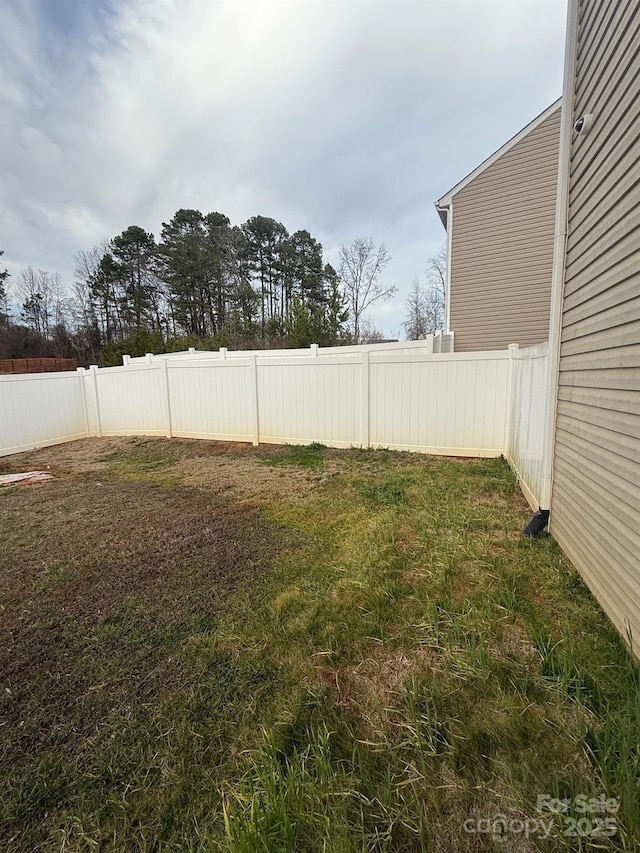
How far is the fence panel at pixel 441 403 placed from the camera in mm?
5340

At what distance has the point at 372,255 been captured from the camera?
2258cm

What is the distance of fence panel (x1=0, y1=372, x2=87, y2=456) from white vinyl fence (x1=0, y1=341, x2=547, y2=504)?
2 centimetres

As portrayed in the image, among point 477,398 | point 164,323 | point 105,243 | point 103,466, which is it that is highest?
point 105,243

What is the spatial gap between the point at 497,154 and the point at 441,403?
608cm

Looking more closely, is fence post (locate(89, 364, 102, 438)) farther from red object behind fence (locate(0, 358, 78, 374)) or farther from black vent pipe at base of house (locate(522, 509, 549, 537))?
red object behind fence (locate(0, 358, 78, 374))

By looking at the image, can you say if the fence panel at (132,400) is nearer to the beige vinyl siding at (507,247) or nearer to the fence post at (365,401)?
the fence post at (365,401)

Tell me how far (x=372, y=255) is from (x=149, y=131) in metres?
15.9

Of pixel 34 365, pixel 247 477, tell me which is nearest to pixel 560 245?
pixel 247 477

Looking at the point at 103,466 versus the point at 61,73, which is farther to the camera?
the point at 61,73

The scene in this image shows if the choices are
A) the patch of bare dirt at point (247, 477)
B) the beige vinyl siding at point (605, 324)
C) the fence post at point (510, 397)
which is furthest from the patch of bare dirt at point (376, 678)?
the fence post at point (510, 397)

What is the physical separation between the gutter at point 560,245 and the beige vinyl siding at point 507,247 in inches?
219

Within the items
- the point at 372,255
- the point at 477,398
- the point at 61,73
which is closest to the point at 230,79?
the point at 61,73

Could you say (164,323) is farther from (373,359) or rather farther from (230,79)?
(373,359)

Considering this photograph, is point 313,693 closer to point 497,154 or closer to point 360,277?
point 497,154
